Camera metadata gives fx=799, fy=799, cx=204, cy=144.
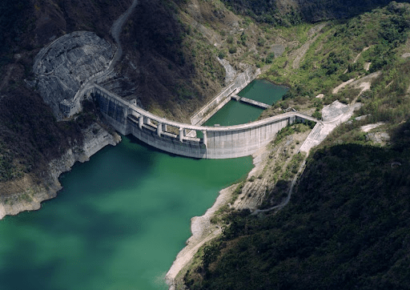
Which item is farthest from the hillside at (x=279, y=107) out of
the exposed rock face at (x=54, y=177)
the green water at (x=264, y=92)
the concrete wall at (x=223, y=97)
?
the green water at (x=264, y=92)

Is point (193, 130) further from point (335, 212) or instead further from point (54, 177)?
point (335, 212)

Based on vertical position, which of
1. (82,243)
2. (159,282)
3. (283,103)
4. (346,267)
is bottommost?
(346,267)

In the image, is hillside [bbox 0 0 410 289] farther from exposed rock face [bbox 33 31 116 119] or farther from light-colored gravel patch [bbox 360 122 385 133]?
exposed rock face [bbox 33 31 116 119]

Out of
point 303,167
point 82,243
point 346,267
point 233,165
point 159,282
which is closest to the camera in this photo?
point 346,267

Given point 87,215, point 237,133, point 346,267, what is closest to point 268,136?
point 237,133

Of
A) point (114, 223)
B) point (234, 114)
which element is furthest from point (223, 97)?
point (114, 223)

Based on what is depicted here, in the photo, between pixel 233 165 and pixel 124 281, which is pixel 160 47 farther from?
pixel 124 281
